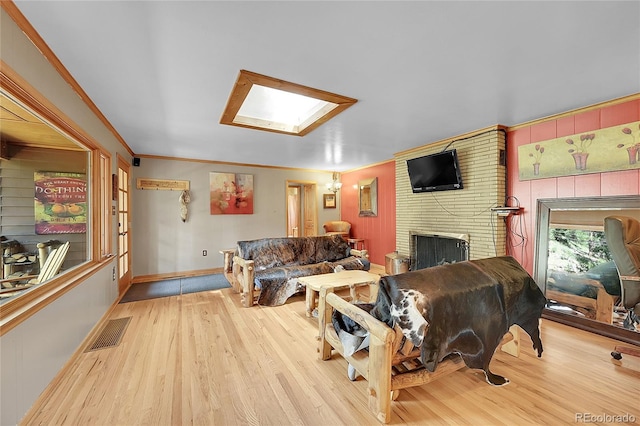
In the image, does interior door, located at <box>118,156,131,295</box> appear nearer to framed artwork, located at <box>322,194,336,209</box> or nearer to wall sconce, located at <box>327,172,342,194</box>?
framed artwork, located at <box>322,194,336,209</box>

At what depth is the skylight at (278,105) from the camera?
232cm

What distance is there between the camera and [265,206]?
245 inches

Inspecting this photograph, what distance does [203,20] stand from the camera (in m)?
1.55

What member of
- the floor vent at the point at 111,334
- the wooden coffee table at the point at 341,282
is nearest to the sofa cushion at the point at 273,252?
the wooden coffee table at the point at 341,282

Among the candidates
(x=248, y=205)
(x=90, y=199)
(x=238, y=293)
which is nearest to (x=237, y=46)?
(x=90, y=199)

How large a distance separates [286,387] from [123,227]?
12.7 ft

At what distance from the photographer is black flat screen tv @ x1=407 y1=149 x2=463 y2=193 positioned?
393 cm

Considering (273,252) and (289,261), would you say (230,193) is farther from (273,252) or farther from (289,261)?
(289,261)

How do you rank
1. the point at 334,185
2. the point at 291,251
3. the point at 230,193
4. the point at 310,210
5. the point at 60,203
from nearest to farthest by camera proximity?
the point at 60,203, the point at 291,251, the point at 230,193, the point at 334,185, the point at 310,210

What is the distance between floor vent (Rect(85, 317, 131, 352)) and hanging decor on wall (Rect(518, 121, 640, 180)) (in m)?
5.01

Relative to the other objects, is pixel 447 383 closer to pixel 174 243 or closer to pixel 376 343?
pixel 376 343

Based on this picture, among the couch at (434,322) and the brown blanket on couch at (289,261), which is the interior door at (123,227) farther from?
the couch at (434,322)

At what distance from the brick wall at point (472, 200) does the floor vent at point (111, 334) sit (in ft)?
14.3

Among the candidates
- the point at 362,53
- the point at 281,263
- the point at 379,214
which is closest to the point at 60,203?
the point at 281,263
